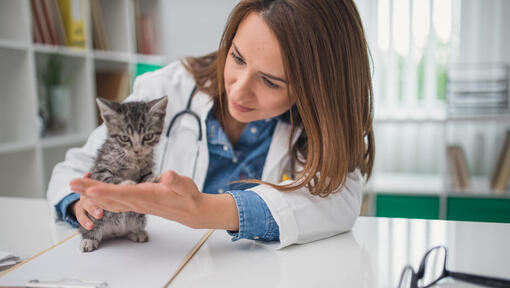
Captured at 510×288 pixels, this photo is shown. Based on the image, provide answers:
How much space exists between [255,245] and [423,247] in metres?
0.32

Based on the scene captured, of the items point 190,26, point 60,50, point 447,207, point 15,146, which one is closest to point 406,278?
point 15,146

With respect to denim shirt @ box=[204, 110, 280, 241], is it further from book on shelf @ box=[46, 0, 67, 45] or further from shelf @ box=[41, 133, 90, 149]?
book on shelf @ box=[46, 0, 67, 45]

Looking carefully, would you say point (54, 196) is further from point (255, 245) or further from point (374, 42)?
point (374, 42)

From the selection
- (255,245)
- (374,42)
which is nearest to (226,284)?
(255,245)

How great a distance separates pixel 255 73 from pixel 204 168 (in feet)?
1.44

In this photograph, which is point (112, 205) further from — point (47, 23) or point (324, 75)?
point (47, 23)

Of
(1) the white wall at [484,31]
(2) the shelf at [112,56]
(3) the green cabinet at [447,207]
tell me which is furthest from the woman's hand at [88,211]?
(1) the white wall at [484,31]

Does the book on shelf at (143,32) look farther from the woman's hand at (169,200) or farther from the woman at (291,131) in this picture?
the woman's hand at (169,200)

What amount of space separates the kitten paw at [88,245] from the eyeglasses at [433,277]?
0.52 meters

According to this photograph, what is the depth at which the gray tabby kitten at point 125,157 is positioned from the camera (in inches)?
28.0

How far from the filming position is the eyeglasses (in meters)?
0.60

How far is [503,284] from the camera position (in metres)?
0.59

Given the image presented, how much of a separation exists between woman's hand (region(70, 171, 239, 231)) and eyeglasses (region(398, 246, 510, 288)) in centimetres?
31

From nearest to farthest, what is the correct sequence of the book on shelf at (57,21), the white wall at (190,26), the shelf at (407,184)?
the book on shelf at (57,21)
the shelf at (407,184)
the white wall at (190,26)
